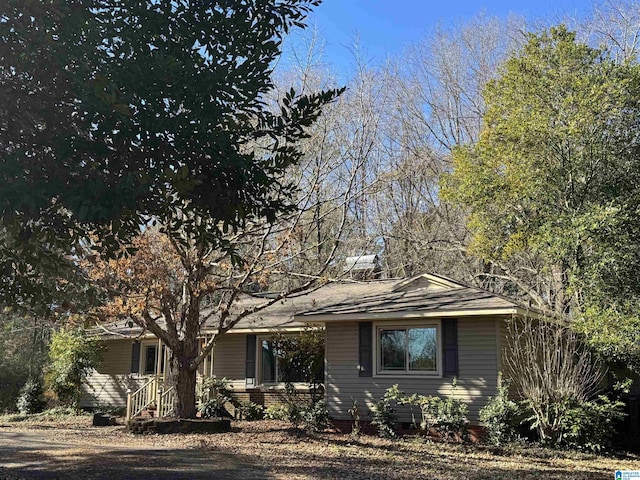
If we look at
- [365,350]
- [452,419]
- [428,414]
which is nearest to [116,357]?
[365,350]

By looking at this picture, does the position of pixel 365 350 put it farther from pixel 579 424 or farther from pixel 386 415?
pixel 579 424

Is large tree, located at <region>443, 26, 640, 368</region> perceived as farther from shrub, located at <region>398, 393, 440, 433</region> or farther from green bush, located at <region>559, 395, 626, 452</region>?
shrub, located at <region>398, 393, 440, 433</region>

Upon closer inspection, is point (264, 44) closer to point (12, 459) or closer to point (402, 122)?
point (12, 459)

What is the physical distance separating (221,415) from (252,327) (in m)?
2.66

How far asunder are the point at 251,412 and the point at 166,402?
2393 mm

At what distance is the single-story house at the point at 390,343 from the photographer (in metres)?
14.4

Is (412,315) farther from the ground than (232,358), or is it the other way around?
(412,315)

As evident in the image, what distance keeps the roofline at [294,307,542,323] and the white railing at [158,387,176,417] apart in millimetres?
4097

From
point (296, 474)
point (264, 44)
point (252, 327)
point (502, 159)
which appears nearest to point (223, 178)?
point (264, 44)

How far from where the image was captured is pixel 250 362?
1870cm

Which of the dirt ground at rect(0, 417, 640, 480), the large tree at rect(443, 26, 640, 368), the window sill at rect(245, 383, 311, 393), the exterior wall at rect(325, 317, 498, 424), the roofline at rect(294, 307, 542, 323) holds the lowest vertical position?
the dirt ground at rect(0, 417, 640, 480)

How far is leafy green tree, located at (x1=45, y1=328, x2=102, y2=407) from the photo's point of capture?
21484 mm

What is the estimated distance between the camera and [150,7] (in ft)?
18.9

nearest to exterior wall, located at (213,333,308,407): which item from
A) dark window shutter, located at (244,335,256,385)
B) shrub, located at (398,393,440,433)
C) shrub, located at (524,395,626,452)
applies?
dark window shutter, located at (244,335,256,385)
